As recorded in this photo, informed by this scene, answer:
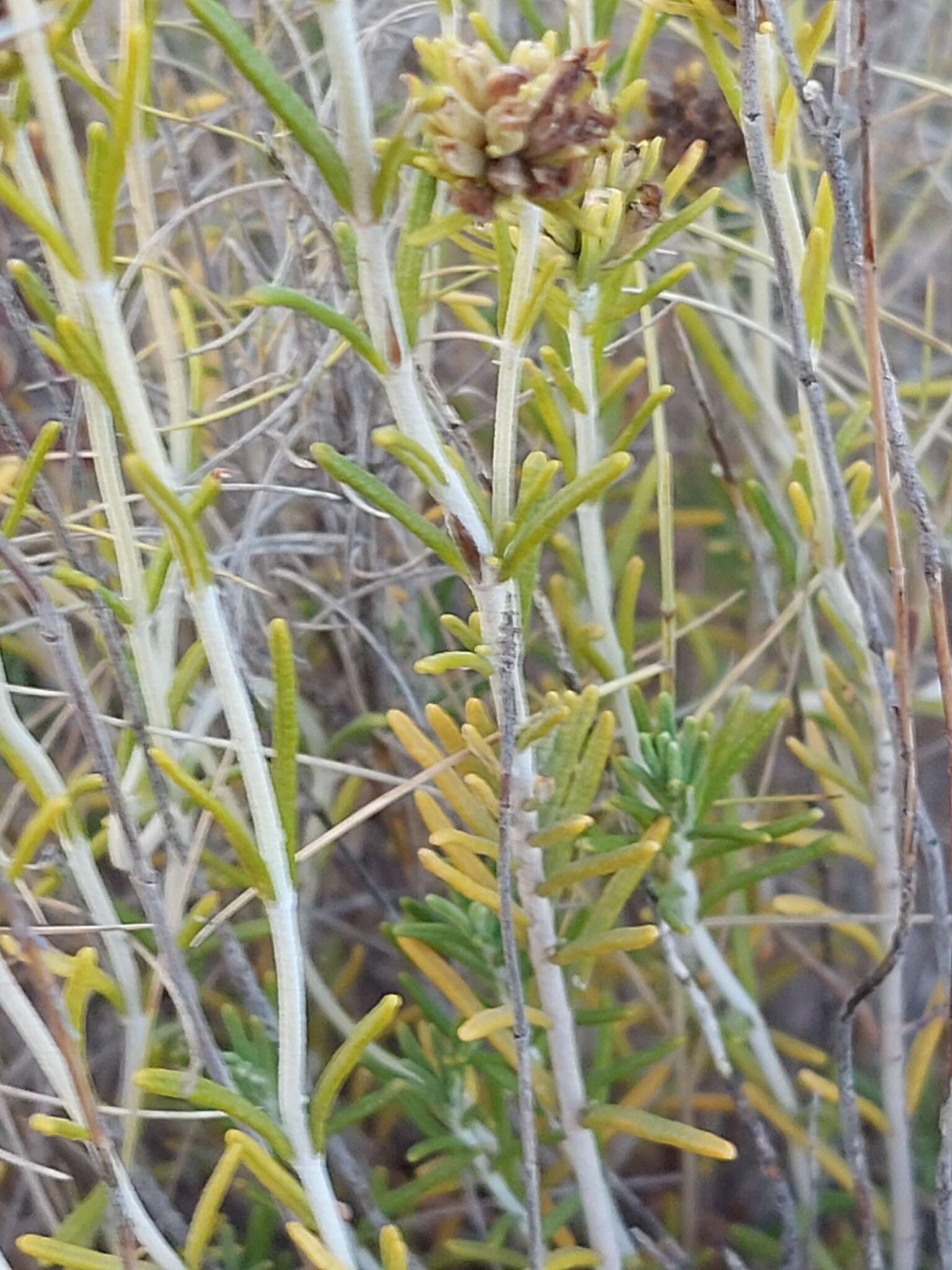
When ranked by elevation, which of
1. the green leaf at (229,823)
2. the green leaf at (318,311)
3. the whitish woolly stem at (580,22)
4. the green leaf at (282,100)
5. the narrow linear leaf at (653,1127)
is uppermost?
the whitish woolly stem at (580,22)

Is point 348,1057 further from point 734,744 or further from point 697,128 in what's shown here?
point 697,128

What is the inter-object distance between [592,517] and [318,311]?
23 centimetres

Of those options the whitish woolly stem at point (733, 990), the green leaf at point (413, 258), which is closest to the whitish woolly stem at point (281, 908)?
the green leaf at point (413, 258)

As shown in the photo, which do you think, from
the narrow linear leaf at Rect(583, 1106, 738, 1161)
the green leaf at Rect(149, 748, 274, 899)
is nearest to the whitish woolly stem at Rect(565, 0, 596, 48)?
the green leaf at Rect(149, 748, 274, 899)

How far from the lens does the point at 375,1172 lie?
0.66 m

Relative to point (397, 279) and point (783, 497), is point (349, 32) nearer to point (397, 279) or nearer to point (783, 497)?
point (397, 279)

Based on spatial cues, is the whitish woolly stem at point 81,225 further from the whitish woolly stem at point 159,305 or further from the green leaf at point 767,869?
the green leaf at point 767,869

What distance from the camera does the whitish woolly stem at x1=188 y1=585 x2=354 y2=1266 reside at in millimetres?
376

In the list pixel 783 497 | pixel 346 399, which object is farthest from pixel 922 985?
pixel 346 399

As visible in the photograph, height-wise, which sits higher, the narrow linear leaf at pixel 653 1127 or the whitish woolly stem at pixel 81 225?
the whitish woolly stem at pixel 81 225

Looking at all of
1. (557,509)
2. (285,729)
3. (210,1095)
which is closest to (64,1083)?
(210,1095)

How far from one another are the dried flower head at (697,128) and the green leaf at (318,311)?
329mm

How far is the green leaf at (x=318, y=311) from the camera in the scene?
1.13ft

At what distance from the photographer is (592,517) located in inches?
22.0
